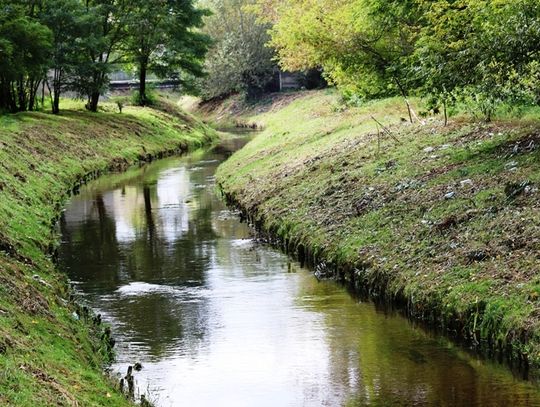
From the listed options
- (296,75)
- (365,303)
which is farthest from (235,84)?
(365,303)

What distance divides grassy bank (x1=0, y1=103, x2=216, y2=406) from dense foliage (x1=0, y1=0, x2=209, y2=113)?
215cm

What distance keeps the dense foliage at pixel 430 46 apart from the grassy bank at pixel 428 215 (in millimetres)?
1697

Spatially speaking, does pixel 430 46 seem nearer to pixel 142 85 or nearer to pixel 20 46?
pixel 20 46

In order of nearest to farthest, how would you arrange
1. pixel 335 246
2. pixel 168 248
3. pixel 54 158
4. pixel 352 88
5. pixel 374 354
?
pixel 374 354 → pixel 335 246 → pixel 168 248 → pixel 54 158 → pixel 352 88

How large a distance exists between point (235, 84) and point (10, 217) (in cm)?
5990

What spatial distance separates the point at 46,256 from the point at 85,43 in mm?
31407

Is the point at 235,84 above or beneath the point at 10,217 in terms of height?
above

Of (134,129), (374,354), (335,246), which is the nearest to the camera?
(374,354)

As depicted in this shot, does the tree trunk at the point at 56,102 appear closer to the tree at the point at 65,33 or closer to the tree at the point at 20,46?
the tree at the point at 65,33

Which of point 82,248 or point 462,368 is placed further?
point 82,248

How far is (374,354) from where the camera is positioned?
14.2m

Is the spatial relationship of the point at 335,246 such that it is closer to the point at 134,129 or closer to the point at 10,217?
the point at 10,217

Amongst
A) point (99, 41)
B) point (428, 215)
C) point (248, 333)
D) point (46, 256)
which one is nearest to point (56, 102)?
point (99, 41)

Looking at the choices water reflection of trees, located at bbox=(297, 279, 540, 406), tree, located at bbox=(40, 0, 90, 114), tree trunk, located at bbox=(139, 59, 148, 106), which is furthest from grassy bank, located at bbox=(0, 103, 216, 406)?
tree trunk, located at bbox=(139, 59, 148, 106)
